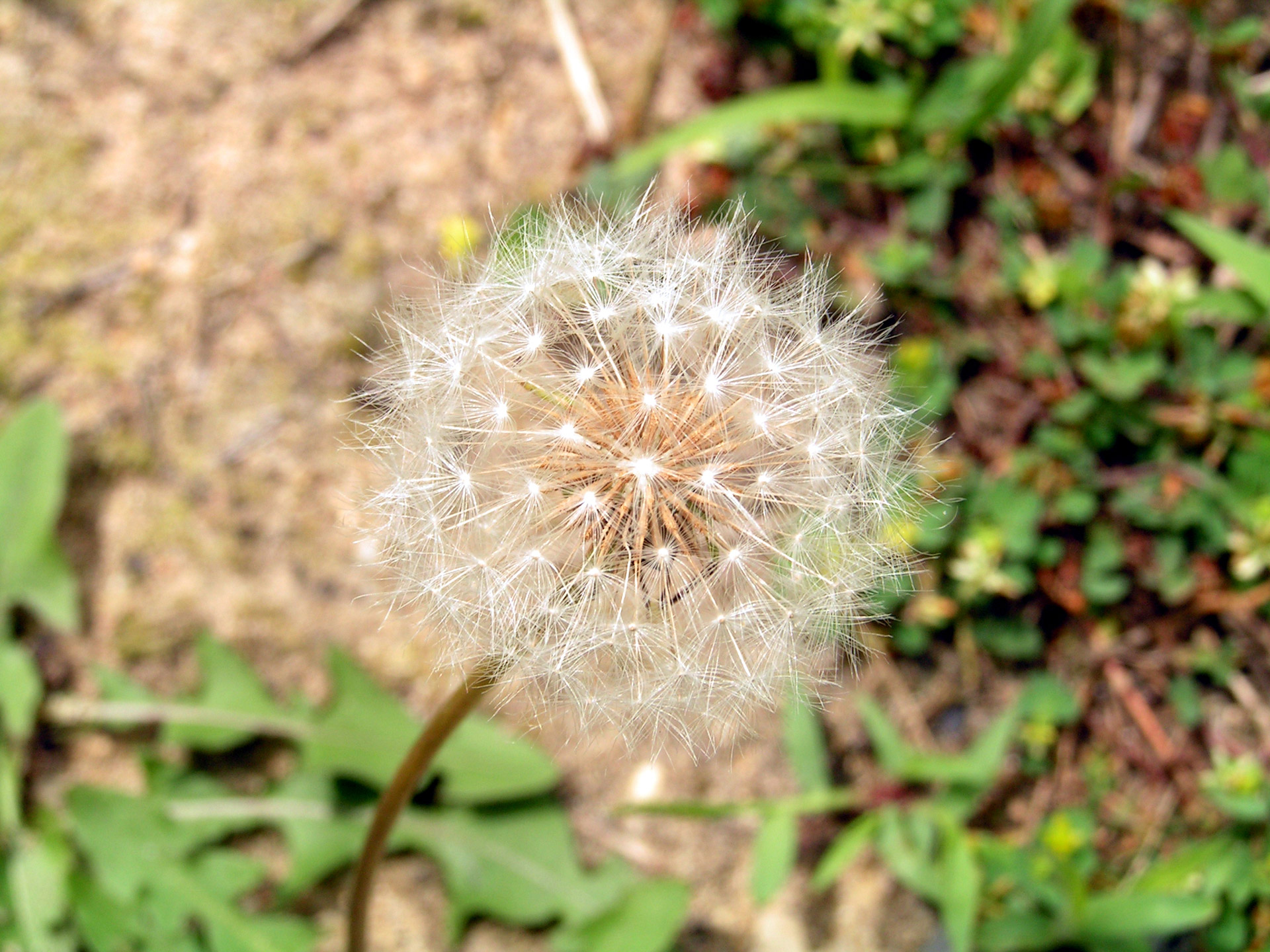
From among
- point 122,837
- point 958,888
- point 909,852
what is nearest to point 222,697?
point 122,837

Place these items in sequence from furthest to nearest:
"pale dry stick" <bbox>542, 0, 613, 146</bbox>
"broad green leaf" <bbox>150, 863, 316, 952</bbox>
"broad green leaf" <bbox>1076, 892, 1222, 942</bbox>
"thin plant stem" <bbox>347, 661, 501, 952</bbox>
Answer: "pale dry stick" <bbox>542, 0, 613, 146</bbox>
"broad green leaf" <bbox>150, 863, 316, 952</bbox>
"broad green leaf" <bbox>1076, 892, 1222, 942</bbox>
"thin plant stem" <bbox>347, 661, 501, 952</bbox>

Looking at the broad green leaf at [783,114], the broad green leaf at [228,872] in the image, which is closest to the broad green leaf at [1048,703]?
the broad green leaf at [783,114]

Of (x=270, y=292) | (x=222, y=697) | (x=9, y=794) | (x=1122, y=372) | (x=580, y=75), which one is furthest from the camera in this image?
(x=580, y=75)

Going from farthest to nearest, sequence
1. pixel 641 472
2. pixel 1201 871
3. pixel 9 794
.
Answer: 1. pixel 1201 871
2. pixel 9 794
3. pixel 641 472

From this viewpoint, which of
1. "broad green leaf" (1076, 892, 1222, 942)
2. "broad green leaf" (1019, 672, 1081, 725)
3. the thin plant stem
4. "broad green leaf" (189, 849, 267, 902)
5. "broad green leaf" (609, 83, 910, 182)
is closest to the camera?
the thin plant stem

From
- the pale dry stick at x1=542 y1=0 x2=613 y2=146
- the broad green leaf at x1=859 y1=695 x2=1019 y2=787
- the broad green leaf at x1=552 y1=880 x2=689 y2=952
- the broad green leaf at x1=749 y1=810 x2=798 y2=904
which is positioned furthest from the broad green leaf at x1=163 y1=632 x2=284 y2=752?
the pale dry stick at x1=542 y1=0 x2=613 y2=146

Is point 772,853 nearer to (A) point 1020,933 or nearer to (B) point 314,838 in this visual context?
(A) point 1020,933

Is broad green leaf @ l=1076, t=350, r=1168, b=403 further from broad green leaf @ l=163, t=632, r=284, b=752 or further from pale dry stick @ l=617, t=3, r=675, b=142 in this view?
broad green leaf @ l=163, t=632, r=284, b=752

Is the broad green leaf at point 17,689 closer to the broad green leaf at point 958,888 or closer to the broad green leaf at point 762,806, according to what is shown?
the broad green leaf at point 762,806
